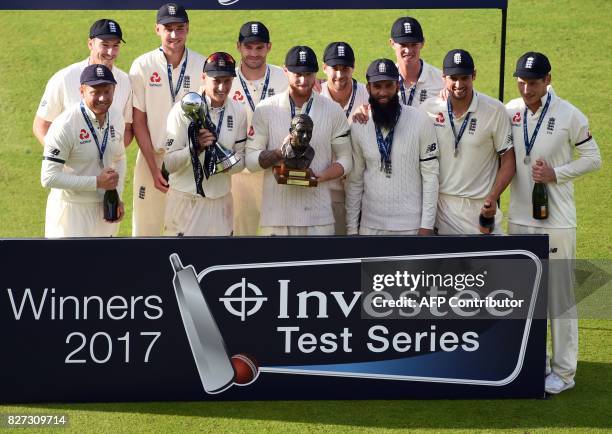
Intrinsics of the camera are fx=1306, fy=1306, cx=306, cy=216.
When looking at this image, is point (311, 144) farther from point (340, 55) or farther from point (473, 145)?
point (473, 145)

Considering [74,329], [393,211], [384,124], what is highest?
[384,124]

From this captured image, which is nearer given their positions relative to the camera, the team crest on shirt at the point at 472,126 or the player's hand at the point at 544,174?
the player's hand at the point at 544,174

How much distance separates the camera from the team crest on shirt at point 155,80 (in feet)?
32.2

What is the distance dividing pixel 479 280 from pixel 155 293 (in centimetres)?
211

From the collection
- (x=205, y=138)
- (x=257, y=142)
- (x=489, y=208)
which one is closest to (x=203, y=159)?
(x=205, y=138)

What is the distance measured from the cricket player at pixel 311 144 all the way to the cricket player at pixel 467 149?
0.68 metres

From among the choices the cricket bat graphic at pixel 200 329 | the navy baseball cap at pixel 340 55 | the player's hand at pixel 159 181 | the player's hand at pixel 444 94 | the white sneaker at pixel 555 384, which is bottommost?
the white sneaker at pixel 555 384

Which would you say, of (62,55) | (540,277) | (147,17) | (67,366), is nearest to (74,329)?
(67,366)

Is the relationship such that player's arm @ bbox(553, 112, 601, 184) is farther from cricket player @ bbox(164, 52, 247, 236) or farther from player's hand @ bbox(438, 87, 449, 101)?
cricket player @ bbox(164, 52, 247, 236)

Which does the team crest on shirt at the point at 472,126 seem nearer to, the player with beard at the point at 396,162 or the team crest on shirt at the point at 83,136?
the player with beard at the point at 396,162

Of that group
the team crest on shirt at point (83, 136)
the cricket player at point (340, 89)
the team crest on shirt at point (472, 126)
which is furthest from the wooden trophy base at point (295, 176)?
the team crest on shirt at point (83, 136)

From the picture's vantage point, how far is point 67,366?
8445mm

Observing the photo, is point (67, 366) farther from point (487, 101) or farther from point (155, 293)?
point (487, 101)

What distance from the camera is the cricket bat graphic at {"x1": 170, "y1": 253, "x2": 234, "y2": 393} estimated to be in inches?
330
